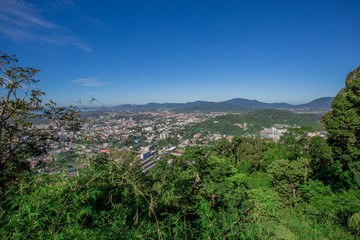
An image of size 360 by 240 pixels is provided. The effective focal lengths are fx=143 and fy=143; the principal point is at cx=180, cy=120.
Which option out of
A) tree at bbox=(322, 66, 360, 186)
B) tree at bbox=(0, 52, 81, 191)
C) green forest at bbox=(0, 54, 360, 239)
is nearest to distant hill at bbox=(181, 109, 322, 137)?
tree at bbox=(322, 66, 360, 186)

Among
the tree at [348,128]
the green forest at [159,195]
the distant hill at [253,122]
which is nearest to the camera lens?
the green forest at [159,195]

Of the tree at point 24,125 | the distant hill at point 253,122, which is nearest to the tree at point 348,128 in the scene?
the tree at point 24,125

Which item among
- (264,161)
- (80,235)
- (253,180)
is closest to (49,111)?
(80,235)

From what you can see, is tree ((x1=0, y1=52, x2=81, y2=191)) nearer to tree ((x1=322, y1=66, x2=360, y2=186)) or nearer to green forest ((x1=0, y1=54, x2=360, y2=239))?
green forest ((x1=0, y1=54, x2=360, y2=239))

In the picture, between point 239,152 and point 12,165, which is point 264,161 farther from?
point 12,165

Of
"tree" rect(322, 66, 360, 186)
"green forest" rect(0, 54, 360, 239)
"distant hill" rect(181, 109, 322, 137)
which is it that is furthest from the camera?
"distant hill" rect(181, 109, 322, 137)

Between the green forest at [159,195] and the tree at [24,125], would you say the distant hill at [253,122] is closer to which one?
the green forest at [159,195]
